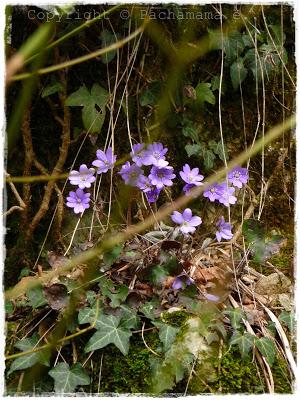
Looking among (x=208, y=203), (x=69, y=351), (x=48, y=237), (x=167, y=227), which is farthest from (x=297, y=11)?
(x=69, y=351)

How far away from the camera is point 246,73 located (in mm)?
2189

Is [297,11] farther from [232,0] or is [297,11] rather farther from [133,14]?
[133,14]

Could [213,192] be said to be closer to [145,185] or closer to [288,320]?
[145,185]

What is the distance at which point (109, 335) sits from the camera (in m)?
1.54

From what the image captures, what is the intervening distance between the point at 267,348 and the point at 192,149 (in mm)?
857

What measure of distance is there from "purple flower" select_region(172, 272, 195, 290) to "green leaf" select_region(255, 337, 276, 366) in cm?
27

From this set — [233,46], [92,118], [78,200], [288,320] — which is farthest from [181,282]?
[233,46]

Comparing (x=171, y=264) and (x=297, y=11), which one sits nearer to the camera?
(x=171, y=264)

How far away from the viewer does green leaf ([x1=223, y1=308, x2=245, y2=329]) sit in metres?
1.59

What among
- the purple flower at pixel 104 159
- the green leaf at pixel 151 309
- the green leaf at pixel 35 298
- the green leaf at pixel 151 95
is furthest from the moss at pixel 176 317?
the green leaf at pixel 151 95

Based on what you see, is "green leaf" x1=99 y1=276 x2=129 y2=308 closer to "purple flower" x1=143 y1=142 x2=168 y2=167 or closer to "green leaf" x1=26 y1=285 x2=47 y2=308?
"green leaf" x1=26 y1=285 x2=47 y2=308

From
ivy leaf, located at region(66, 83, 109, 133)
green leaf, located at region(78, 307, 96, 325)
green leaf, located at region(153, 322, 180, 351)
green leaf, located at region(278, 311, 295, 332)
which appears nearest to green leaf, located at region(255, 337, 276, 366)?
green leaf, located at region(278, 311, 295, 332)

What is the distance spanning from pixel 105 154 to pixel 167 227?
A: 36cm

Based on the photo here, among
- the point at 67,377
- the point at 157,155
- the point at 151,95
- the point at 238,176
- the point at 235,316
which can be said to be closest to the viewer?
the point at 67,377
